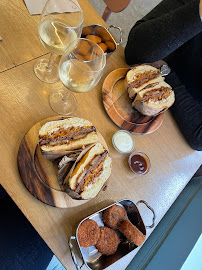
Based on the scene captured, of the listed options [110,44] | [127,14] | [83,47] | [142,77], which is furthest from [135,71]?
[127,14]

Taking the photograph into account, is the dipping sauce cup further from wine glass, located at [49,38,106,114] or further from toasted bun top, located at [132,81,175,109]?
wine glass, located at [49,38,106,114]

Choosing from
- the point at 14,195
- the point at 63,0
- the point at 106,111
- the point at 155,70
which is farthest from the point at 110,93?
the point at 14,195

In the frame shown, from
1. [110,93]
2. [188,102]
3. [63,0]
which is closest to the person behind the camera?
[63,0]

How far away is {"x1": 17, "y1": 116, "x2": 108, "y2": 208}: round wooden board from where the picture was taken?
756 mm

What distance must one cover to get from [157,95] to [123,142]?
234mm

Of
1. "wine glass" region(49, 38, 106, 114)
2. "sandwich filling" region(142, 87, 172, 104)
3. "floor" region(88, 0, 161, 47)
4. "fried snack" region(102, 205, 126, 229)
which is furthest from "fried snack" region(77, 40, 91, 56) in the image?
"floor" region(88, 0, 161, 47)

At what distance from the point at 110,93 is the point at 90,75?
27cm

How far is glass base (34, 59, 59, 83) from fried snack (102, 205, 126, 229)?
0.50m

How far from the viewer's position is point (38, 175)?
0.77 m

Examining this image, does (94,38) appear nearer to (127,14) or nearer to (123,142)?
(123,142)

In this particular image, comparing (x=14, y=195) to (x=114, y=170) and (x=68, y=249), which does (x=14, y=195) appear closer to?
→ (x=68, y=249)

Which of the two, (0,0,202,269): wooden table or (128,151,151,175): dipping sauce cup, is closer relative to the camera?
(0,0,202,269): wooden table

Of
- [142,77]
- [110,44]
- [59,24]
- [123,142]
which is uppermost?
[59,24]

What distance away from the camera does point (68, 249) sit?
763mm
